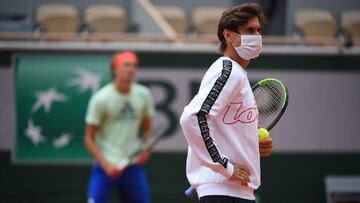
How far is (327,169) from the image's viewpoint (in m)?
10.2

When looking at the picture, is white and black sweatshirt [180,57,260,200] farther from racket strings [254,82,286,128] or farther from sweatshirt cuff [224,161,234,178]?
racket strings [254,82,286,128]

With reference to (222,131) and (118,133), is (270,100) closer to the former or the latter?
(222,131)

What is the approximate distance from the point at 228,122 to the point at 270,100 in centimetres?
60

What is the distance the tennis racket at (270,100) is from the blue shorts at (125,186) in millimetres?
3314

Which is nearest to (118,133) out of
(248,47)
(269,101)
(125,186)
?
(125,186)

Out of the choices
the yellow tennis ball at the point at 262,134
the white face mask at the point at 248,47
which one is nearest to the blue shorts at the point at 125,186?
the yellow tennis ball at the point at 262,134

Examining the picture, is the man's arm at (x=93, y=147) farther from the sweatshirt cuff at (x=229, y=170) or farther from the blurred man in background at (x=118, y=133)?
the sweatshirt cuff at (x=229, y=170)

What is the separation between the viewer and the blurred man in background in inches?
321

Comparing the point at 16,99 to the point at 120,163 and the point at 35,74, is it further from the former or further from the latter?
the point at 120,163

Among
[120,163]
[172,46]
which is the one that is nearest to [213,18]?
[172,46]

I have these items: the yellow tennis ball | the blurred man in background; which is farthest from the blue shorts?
the yellow tennis ball

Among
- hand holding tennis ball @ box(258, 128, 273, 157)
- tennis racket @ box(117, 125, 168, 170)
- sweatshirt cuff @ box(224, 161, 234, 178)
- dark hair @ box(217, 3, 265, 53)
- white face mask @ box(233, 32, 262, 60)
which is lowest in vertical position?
tennis racket @ box(117, 125, 168, 170)

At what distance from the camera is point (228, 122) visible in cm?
437

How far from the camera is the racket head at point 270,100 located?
4785 millimetres
